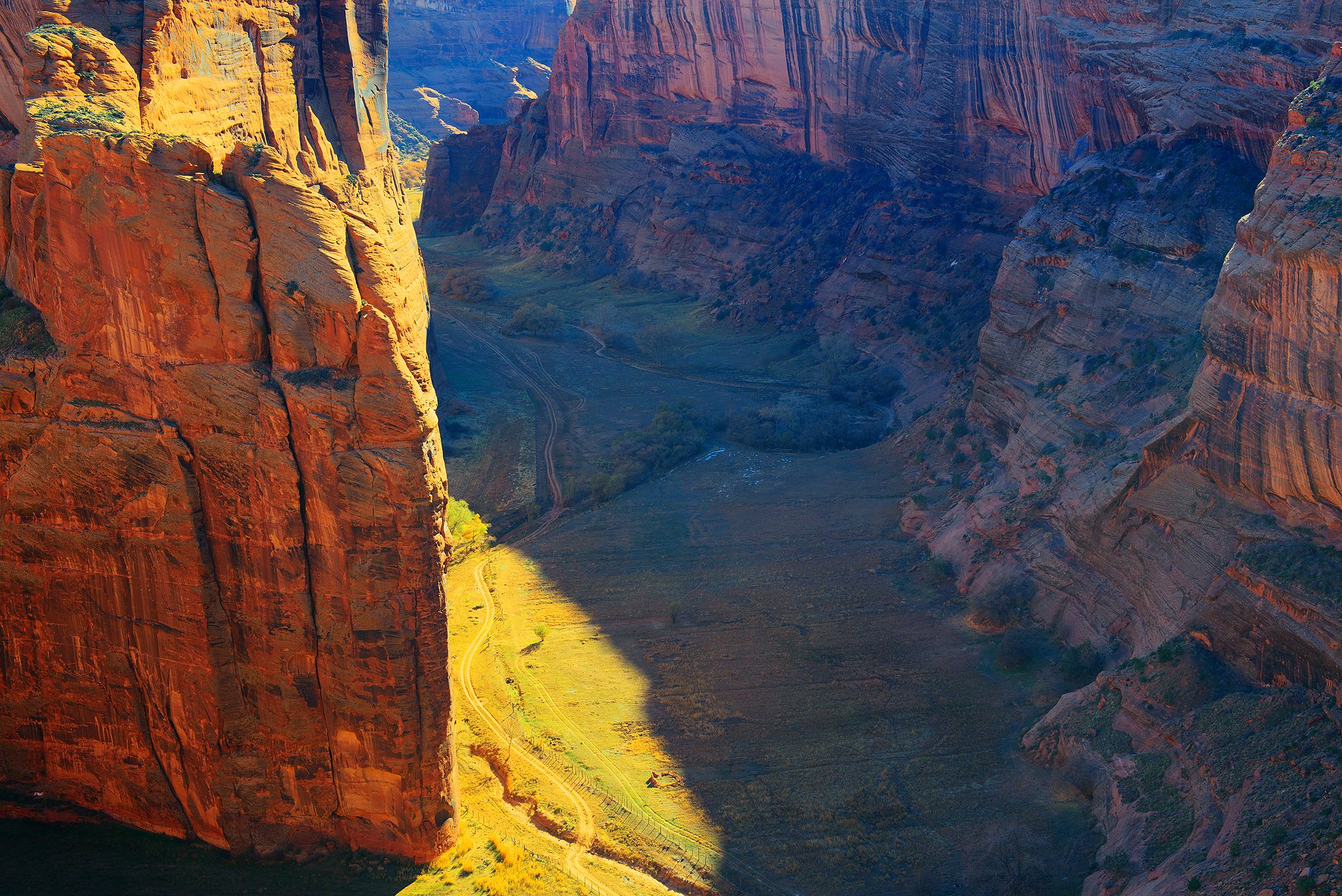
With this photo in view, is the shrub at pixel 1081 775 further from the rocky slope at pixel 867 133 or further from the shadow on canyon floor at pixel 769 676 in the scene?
the rocky slope at pixel 867 133

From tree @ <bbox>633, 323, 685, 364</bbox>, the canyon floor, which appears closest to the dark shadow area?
the canyon floor

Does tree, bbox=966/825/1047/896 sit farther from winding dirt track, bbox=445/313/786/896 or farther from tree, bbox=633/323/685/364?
tree, bbox=633/323/685/364

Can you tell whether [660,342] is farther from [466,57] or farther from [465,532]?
[466,57]

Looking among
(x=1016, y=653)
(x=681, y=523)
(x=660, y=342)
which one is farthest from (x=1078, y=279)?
(x=660, y=342)

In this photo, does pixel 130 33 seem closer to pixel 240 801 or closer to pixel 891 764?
pixel 240 801

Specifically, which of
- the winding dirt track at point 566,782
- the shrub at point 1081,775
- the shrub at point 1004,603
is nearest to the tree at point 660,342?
the winding dirt track at point 566,782
